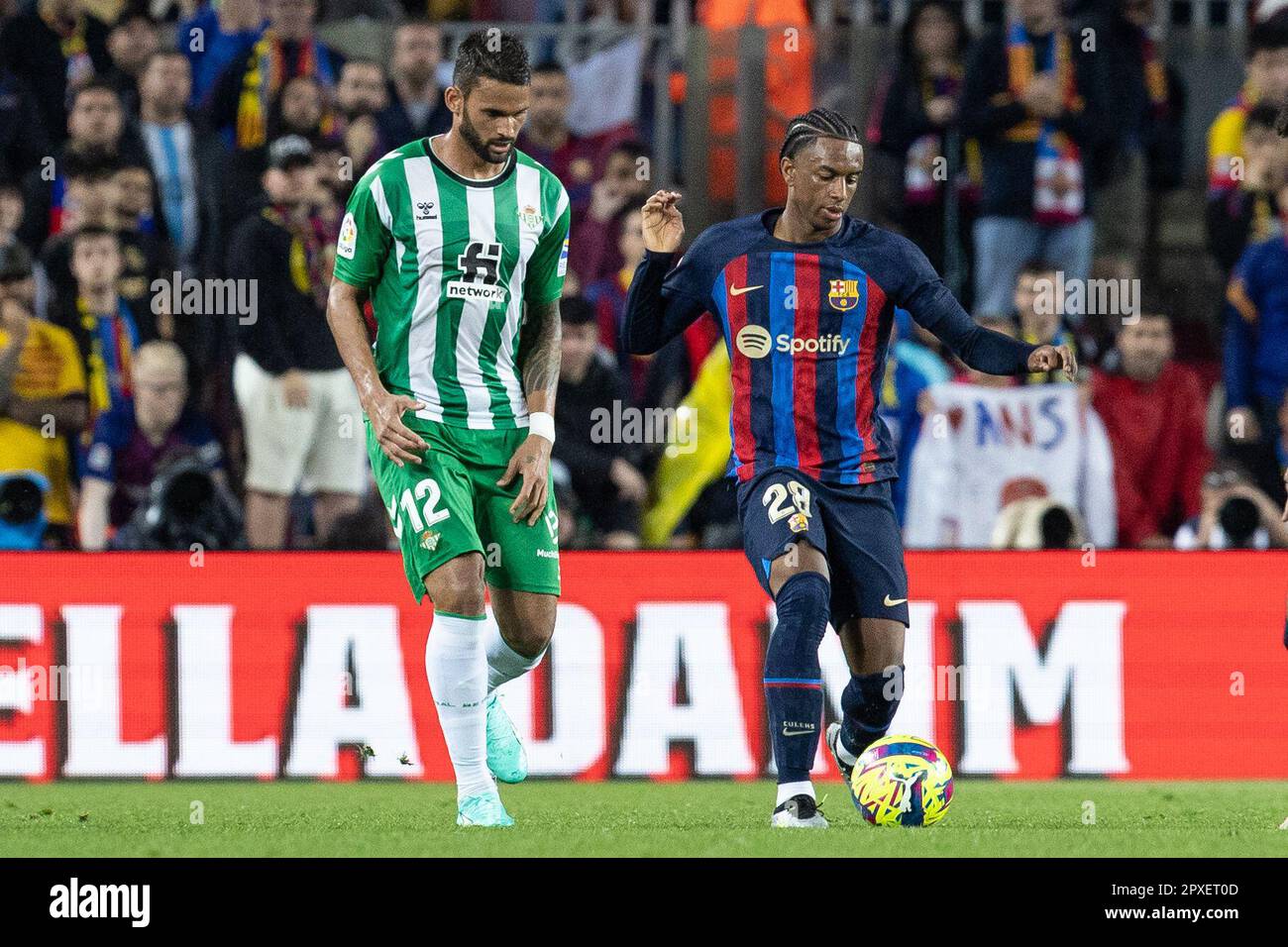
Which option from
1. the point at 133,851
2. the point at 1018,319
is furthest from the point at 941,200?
the point at 133,851

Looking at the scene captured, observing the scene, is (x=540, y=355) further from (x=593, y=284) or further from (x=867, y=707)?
(x=593, y=284)

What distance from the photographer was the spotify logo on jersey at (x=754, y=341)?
23.2 feet

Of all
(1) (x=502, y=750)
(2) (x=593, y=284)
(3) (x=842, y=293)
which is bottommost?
(1) (x=502, y=750)

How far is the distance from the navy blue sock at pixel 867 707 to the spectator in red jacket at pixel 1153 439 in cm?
416

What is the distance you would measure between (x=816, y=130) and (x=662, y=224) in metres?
0.58

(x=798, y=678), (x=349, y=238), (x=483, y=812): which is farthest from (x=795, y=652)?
(x=349, y=238)

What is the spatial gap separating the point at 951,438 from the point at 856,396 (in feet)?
13.2

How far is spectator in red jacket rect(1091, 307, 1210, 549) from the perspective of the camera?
36.9 feet

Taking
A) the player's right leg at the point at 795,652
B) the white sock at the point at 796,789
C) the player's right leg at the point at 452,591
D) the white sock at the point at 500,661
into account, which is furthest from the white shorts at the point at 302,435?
the white sock at the point at 796,789

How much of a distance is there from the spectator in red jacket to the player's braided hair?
4.73 metres

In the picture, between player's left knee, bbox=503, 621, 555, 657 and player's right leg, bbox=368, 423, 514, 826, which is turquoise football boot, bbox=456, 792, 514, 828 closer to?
player's right leg, bbox=368, 423, 514, 826

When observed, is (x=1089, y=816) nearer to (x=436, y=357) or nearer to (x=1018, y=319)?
(x=436, y=357)

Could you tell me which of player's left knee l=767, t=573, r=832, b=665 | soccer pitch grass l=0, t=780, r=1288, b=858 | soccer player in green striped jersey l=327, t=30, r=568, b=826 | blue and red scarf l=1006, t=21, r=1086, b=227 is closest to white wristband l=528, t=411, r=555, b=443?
soccer player in green striped jersey l=327, t=30, r=568, b=826

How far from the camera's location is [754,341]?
7.09 meters
